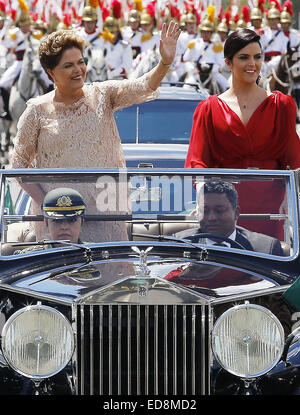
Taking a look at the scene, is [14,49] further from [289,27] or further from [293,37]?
[289,27]

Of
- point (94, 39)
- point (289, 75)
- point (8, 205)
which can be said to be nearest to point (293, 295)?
point (8, 205)

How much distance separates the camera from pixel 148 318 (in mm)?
4539

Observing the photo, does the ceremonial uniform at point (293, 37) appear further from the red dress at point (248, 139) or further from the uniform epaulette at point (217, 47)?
the red dress at point (248, 139)

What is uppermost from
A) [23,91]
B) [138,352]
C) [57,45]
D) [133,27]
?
[133,27]

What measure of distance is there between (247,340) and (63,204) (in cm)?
123

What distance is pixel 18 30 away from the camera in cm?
2038

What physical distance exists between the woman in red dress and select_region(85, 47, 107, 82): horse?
13.3 m

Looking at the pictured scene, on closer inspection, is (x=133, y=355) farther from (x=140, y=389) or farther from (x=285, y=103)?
(x=285, y=103)

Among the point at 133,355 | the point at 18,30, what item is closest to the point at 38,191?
the point at 133,355

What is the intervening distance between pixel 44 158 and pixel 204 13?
18.7 metres

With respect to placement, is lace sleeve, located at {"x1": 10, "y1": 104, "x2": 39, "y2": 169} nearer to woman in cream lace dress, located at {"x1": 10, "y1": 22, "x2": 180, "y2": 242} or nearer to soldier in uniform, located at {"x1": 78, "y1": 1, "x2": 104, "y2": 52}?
woman in cream lace dress, located at {"x1": 10, "y1": 22, "x2": 180, "y2": 242}

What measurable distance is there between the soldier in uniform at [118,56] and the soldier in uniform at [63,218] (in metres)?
14.5

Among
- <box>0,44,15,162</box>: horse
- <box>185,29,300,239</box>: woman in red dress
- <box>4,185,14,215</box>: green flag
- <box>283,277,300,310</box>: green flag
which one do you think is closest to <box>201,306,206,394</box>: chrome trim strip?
<box>283,277,300,310</box>: green flag

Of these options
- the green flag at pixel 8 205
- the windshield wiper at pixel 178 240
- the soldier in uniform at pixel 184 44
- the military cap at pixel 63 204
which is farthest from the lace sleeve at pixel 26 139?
the soldier in uniform at pixel 184 44
